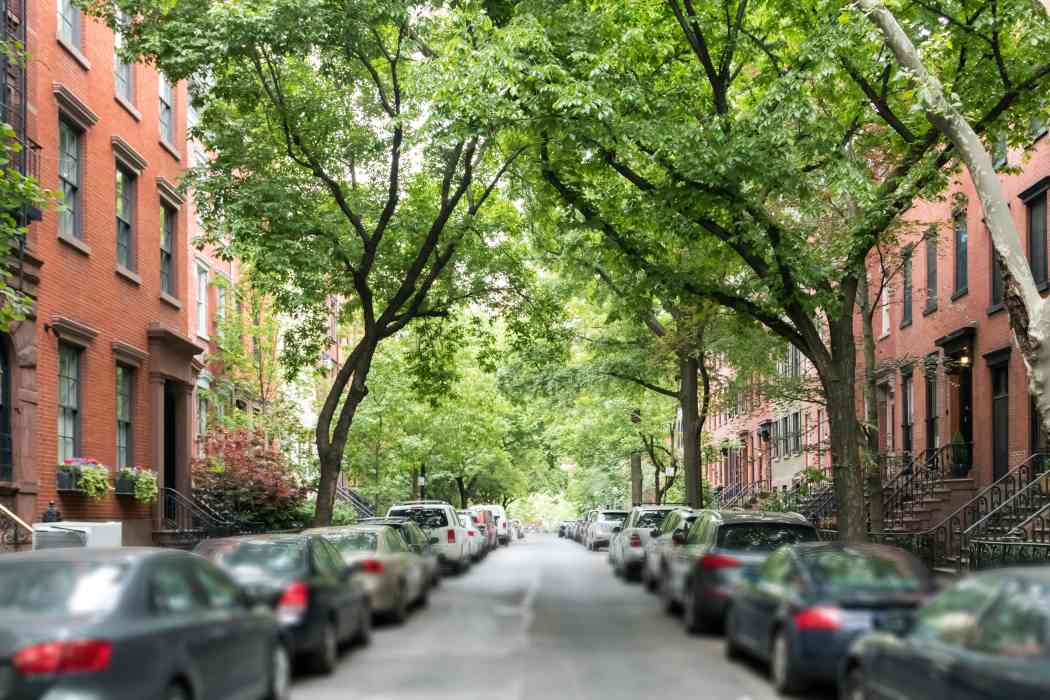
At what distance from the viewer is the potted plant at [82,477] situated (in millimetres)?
20513

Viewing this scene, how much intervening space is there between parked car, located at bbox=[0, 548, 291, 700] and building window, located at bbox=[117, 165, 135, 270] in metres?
17.2

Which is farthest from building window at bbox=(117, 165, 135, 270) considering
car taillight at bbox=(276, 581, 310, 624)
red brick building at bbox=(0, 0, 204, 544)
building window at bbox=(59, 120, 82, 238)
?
car taillight at bbox=(276, 581, 310, 624)

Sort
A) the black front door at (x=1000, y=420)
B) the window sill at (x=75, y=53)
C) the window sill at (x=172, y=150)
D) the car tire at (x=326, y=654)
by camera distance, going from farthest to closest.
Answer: the window sill at (x=172, y=150), the black front door at (x=1000, y=420), the window sill at (x=75, y=53), the car tire at (x=326, y=654)

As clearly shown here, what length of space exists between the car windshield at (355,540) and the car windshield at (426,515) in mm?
11635

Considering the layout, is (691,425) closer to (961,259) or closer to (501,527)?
(961,259)

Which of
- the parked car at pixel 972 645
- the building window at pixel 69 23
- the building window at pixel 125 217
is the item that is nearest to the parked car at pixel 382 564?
the parked car at pixel 972 645

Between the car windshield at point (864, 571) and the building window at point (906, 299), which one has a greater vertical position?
the building window at point (906, 299)

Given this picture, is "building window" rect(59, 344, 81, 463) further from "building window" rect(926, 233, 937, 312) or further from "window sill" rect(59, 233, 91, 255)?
"building window" rect(926, 233, 937, 312)

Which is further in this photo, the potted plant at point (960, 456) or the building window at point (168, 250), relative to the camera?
the building window at point (168, 250)

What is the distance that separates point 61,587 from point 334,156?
1797 centimetres

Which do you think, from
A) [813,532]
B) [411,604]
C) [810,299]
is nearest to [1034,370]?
[813,532]

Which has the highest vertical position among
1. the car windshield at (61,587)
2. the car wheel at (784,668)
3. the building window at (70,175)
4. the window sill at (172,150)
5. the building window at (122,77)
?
the building window at (122,77)

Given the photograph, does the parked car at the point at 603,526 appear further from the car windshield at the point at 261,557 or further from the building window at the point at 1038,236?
the car windshield at the point at 261,557

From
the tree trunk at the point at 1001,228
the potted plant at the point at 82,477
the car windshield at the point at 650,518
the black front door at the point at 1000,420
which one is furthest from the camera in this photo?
the car windshield at the point at 650,518
